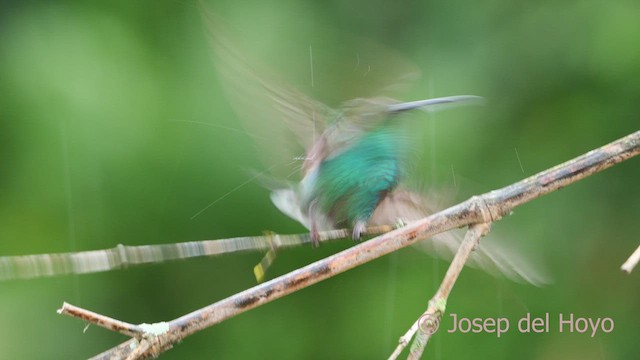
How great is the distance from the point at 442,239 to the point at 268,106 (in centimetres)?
22

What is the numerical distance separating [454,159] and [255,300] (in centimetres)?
79

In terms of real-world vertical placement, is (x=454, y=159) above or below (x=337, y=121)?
above

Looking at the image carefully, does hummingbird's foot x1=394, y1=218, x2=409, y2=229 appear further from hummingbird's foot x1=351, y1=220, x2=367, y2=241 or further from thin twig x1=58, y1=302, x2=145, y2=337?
thin twig x1=58, y1=302, x2=145, y2=337

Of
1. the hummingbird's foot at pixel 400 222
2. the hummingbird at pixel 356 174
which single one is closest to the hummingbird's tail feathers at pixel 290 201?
the hummingbird at pixel 356 174

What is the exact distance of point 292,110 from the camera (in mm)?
729

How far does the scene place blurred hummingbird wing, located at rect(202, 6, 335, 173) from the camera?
71 centimetres

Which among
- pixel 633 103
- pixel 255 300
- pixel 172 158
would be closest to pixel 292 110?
pixel 255 300

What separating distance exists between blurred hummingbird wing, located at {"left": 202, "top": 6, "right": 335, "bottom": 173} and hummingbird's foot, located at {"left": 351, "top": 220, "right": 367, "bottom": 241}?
0.10 m

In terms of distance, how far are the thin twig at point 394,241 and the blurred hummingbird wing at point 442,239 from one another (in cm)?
13

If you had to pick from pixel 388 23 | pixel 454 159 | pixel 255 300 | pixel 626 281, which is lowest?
pixel 255 300

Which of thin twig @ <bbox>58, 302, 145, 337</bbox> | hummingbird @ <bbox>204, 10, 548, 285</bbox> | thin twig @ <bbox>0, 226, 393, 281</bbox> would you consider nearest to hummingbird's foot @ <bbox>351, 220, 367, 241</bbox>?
hummingbird @ <bbox>204, 10, 548, 285</bbox>

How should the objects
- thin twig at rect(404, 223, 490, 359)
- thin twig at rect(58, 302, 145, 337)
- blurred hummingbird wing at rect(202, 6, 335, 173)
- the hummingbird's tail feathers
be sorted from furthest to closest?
the hummingbird's tail feathers
blurred hummingbird wing at rect(202, 6, 335, 173)
thin twig at rect(404, 223, 490, 359)
thin twig at rect(58, 302, 145, 337)

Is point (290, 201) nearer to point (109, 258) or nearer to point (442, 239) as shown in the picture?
point (442, 239)

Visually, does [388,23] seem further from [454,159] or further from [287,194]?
[287,194]
